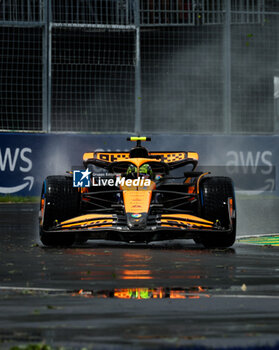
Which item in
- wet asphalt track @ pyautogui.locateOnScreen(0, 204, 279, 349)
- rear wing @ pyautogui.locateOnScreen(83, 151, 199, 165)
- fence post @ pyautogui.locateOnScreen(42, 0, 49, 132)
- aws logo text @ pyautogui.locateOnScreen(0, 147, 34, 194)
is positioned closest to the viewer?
wet asphalt track @ pyautogui.locateOnScreen(0, 204, 279, 349)

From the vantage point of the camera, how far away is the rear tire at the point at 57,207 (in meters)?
15.3

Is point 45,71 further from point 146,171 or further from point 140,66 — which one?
point 146,171

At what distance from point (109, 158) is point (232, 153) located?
13.6 meters

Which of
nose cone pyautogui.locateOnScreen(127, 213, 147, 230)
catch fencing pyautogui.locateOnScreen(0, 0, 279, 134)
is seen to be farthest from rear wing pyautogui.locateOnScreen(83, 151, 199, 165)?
catch fencing pyautogui.locateOnScreen(0, 0, 279, 134)

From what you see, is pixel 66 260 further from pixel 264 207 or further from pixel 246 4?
pixel 246 4

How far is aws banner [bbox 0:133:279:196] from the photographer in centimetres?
2919

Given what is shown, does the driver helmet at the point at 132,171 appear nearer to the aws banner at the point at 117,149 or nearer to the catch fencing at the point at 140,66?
the catch fencing at the point at 140,66

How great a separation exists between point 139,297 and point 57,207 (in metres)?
5.94

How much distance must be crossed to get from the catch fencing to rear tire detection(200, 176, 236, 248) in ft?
43.8

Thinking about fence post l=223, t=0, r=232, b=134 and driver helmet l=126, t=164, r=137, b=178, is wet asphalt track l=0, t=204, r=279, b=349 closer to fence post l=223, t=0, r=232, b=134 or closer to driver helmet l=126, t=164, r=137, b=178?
driver helmet l=126, t=164, r=137, b=178

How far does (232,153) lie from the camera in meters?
30.5

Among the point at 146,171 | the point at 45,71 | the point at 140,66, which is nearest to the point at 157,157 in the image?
the point at 146,171

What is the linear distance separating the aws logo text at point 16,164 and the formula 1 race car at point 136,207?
41.1ft

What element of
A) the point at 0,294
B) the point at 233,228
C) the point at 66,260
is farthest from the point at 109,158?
the point at 0,294
